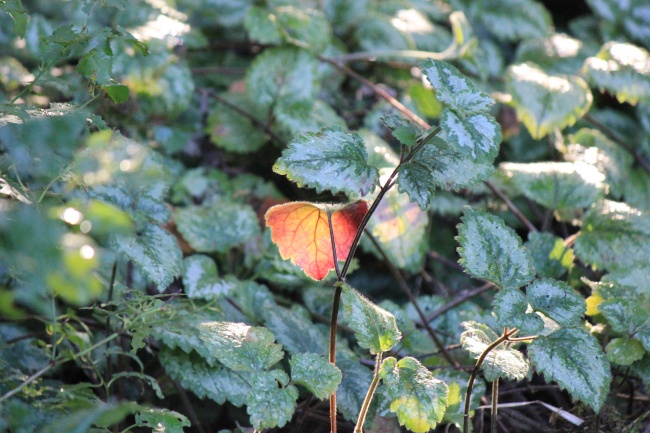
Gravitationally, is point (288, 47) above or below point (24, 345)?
above

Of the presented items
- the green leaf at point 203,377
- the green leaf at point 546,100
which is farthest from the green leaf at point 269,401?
the green leaf at point 546,100

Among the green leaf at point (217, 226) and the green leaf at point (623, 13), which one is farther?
the green leaf at point (623, 13)

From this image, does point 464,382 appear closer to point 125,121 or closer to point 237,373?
point 237,373

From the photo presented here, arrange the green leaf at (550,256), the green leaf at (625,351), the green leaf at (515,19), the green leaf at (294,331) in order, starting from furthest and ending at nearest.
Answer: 1. the green leaf at (515,19)
2. the green leaf at (550,256)
3. the green leaf at (294,331)
4. the green leaf at (625,351)

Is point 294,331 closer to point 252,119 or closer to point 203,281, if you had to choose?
point 203,281

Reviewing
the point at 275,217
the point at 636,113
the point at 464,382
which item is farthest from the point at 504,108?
the point at 275,217

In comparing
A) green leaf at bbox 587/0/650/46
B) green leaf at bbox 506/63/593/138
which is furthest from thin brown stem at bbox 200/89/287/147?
green leaf at bbox 587/0/650/46

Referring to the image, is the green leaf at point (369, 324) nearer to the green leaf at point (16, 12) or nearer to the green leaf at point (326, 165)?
the green leaf at point (326, 165)
